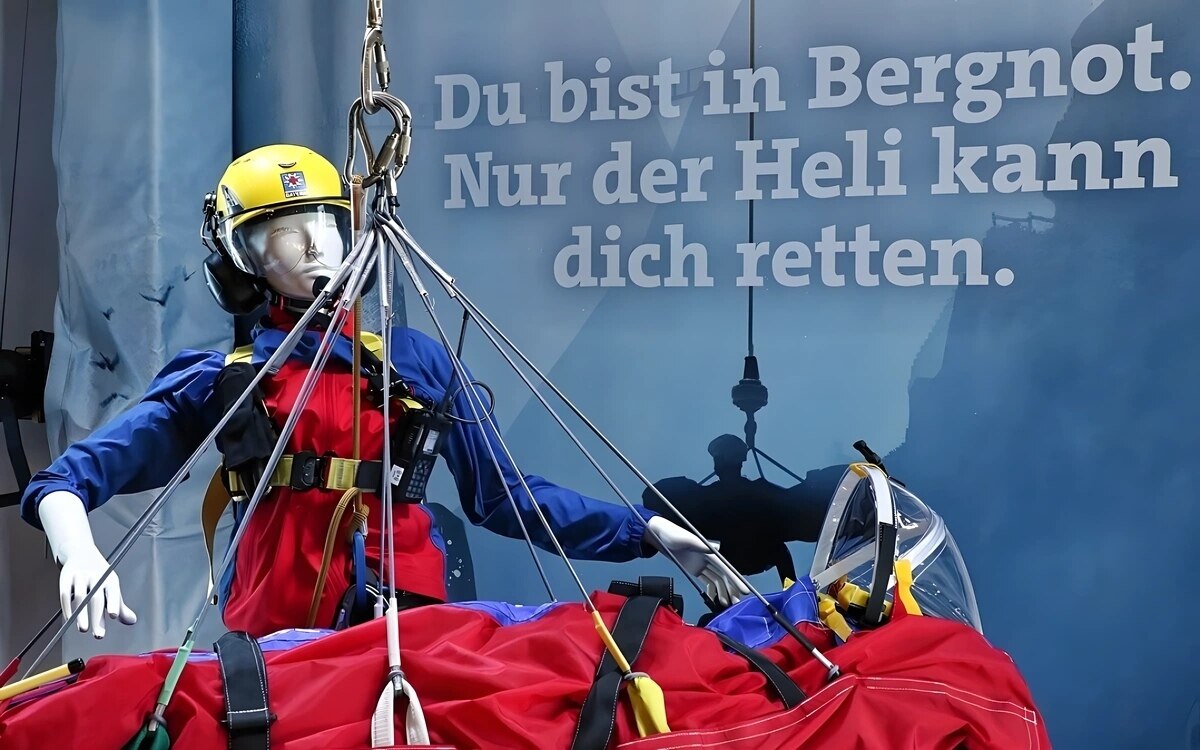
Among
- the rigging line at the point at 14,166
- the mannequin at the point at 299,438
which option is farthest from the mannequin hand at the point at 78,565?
the rigging line at the point at 14,166

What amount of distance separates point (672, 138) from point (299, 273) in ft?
2.67

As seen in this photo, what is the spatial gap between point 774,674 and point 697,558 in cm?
33

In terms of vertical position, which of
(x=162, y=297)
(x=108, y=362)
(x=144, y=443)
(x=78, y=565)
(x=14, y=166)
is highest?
(x=14, y=166)

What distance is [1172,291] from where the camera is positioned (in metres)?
1.80

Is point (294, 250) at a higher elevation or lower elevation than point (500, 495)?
higher

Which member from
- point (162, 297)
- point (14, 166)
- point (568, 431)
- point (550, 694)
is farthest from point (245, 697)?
point (14, 166)

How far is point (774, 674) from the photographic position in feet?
3.60

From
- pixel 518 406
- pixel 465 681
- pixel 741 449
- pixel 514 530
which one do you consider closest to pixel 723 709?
pixel 465 681

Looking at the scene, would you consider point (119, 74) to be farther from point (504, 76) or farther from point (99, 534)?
point (99, 534)

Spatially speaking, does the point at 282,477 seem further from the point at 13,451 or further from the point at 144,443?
the point at 13,451

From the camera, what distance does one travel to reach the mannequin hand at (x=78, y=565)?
114 cm

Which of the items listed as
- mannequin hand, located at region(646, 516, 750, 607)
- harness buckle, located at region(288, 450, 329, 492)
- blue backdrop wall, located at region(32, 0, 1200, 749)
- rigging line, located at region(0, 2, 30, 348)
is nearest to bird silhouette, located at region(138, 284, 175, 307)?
blue backdrop wall, located at region(32, 0, 1200, 749)

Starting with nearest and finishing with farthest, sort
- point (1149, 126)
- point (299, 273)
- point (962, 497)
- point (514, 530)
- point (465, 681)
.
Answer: point (465, 681), point (299, 273), point (514, 530), point (1149, 126), point (962, 497)

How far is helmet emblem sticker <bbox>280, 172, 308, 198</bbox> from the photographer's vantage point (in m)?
1.45
